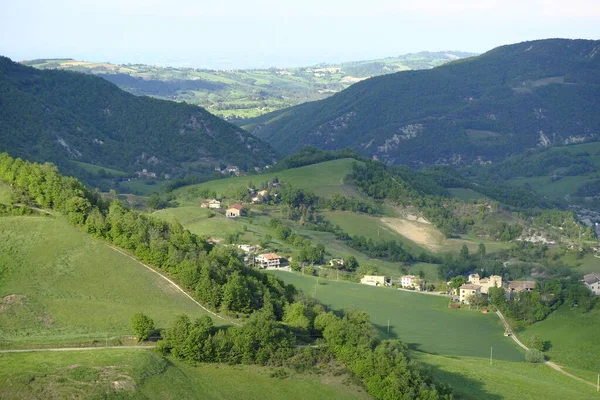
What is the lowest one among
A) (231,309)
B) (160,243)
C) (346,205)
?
(346,205)

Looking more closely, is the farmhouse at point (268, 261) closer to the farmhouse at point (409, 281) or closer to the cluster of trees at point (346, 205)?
the farmhouse at point (409, 281)

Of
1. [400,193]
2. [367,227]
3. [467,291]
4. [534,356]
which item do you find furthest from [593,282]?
[400,193]

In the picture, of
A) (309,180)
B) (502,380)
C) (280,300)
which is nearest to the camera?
(502,380)

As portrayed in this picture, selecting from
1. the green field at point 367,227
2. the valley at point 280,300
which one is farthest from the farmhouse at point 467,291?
the green field at point 367,227

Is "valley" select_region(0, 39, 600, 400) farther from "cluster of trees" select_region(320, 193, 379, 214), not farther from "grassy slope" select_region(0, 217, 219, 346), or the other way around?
"cluster of trees" select_region(320, 193, 379, 214)

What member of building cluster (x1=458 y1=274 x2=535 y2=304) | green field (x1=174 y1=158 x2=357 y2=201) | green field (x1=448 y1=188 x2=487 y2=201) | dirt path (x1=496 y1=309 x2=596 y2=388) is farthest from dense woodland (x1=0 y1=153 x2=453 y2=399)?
green field (x1=448 y1=188 x2=487 y2=201)

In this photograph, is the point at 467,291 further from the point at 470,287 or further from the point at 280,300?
the point at 280,300
